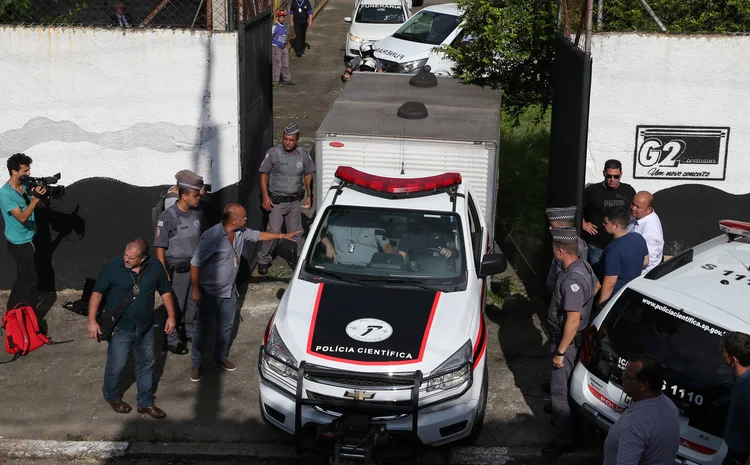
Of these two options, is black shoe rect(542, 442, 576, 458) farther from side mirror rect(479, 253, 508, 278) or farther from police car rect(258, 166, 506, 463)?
side mirror rect(479, 253, 508, 278)

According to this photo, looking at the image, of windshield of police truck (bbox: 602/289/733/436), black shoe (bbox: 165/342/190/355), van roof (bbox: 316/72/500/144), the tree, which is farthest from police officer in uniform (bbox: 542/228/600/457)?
the tree

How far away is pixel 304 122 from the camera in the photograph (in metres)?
17.6

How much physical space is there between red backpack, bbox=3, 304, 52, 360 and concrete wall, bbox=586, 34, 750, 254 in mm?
5818

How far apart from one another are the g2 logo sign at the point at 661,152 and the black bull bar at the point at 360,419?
Result: 4202mm

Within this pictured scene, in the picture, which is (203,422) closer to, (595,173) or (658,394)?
(658,394)

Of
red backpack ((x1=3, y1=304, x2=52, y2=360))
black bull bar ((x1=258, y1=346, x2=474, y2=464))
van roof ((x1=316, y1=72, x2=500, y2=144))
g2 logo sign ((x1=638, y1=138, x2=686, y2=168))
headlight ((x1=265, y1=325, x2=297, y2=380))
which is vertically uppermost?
van roof ((x1=316, y1=72, x2=500, y2=144))

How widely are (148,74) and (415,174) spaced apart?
3219 mm

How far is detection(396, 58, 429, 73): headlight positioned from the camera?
18578 mm

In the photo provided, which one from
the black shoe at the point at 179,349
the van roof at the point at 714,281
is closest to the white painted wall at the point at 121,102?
the black shoe at the point at 179,349

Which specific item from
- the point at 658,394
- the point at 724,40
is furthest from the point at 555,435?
the point at 724,40

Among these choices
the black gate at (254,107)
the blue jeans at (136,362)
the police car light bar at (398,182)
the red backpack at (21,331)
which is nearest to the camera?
the blue jeans at (136,362)

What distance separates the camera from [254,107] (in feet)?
36.2

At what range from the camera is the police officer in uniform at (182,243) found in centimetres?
868

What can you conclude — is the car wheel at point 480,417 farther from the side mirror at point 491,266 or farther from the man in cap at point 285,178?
the man in cap at point 285,178
